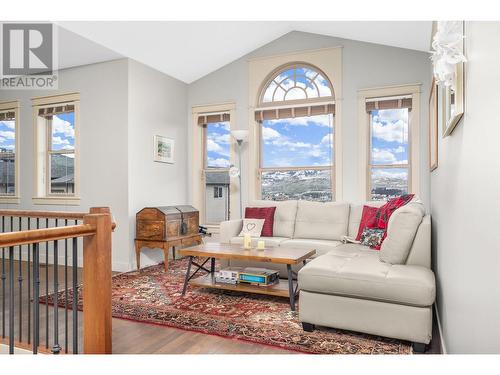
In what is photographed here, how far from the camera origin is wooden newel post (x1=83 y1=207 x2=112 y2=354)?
1.79 metres

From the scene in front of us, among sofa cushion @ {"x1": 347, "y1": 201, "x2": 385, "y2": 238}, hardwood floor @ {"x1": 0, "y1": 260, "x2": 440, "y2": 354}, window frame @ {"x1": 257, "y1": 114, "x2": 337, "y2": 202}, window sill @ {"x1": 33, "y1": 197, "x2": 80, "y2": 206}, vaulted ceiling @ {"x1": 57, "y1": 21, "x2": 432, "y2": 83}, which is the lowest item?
hardwood floor @ {"x1": 0, "y1": 260, "x2": 440, "y2": 354}

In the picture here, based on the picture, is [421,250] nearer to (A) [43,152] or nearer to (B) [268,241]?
(B) [268,241]

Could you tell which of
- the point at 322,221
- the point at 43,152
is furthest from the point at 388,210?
the point at 43,152

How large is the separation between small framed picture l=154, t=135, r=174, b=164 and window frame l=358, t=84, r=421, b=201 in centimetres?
282

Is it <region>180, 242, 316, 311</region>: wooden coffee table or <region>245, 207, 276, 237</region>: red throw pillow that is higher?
<region>245, 207, 276, 237</region>: red throw pillow

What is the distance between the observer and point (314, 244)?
416 cm

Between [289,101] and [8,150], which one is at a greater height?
[289,101]

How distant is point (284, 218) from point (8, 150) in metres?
4.79

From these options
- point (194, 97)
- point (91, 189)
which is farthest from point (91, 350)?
point (194, 97)

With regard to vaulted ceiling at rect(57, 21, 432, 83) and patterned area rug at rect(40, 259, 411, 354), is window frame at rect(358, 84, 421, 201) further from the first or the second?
patterned area rug at rect(40, 259, 411, 354)

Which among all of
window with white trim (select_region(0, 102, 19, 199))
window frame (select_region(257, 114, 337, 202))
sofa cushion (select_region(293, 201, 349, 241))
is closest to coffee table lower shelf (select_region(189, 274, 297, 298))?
sofa cushion (select_region(293, 201, 349, 241))

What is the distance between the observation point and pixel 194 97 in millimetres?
6051

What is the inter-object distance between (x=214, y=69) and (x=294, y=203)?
8.50 feet
